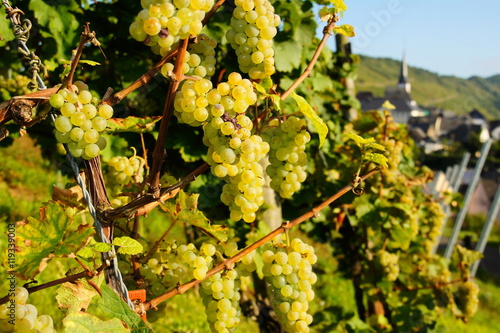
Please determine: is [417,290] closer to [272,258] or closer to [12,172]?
[272,258]

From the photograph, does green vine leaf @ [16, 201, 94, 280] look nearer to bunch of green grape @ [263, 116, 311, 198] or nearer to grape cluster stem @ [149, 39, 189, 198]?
grape cluster stem @ [149, 39, 189, 198]

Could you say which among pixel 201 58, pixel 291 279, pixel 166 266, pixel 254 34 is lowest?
pixel 166 266

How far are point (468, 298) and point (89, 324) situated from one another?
3.27 metres

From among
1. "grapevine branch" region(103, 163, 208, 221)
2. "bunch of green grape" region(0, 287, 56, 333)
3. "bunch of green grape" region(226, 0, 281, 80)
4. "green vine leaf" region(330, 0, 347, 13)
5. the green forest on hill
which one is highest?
the green forest on hill

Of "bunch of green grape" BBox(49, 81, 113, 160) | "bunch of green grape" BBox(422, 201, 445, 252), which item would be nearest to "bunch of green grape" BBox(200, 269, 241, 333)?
"bunch of green grape" BBox(49, 81, 113, 160)

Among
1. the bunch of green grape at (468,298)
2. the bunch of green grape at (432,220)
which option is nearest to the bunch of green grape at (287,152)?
the bunch of green grape at (432,220)

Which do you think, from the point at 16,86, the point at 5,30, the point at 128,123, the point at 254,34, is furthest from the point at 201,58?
the point at 16,86

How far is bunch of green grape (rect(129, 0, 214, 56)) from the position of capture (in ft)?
2.54

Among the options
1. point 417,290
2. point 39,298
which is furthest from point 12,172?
point 417,290

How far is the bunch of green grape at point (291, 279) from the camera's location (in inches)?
46.0

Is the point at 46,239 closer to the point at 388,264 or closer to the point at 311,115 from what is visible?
the point at 311,115

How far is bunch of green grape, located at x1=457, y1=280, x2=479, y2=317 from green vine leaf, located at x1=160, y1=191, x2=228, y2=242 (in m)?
2.93

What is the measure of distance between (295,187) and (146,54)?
5.42ft

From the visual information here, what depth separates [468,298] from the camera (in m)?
3.30
